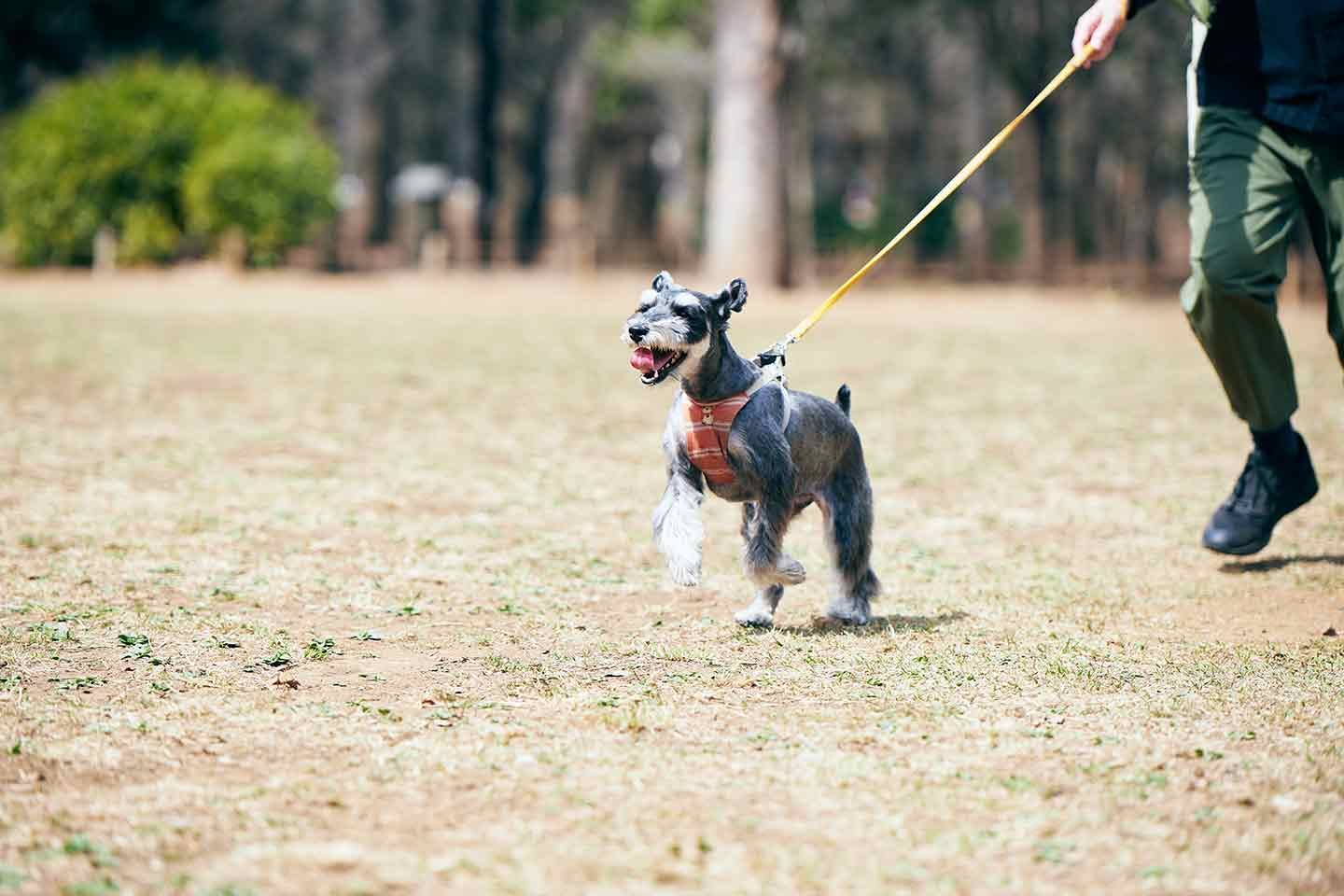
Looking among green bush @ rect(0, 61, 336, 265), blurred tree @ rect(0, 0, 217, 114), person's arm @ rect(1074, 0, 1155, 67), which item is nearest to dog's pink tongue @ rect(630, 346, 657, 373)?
person's arm @ rect(1074, 0, 1155, 67)

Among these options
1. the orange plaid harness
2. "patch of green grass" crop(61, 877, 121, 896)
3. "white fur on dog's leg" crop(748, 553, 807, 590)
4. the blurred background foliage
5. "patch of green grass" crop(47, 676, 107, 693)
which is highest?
the blurred background foliage

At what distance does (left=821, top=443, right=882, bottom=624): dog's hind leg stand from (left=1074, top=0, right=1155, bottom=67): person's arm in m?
1.69

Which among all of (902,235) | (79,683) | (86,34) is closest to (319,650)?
(79,683)

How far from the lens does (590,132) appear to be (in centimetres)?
4581

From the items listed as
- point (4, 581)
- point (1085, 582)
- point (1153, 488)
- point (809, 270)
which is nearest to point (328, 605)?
point (4, 581)

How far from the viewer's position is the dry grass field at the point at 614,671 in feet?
12.8

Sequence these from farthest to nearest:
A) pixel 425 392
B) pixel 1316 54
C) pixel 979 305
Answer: pixel 979 305 → pixel 425 392 → pixel 1316 54

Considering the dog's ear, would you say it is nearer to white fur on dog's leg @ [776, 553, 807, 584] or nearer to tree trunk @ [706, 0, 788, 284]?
white fur on dog's leg @ [776, 553, 807, 584]

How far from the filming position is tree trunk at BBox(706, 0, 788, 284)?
88.2 ft

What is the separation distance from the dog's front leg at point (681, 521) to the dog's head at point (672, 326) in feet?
1.10

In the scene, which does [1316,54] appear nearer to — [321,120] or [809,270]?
[809,270]

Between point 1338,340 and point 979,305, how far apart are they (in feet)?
70.9

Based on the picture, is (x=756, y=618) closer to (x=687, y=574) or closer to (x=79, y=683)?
(x=687, y=574)

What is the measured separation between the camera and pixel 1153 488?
31.9 ft
